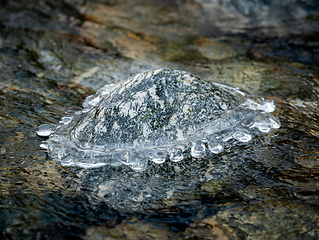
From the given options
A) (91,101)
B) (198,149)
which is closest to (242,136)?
(198,149)

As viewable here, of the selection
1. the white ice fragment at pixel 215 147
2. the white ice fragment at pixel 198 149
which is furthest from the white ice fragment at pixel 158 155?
the white ice fragment at pixel 215 147

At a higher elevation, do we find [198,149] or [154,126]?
[154,126]

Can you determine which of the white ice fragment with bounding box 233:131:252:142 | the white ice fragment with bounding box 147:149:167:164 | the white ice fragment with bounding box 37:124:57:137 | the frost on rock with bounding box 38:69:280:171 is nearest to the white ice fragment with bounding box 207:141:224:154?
the frost on rock with bounding box 38:69:280:171

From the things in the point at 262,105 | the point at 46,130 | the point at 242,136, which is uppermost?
the point at 262,105

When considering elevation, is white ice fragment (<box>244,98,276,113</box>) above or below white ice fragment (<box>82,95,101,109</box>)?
above

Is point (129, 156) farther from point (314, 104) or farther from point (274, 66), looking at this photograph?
point (274, 66)

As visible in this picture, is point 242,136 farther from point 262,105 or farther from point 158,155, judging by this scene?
point 158,155

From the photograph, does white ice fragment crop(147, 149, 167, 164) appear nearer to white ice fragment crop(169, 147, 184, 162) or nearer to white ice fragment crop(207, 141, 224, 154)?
white ice fragment crop(169, 147, 184, 162)
